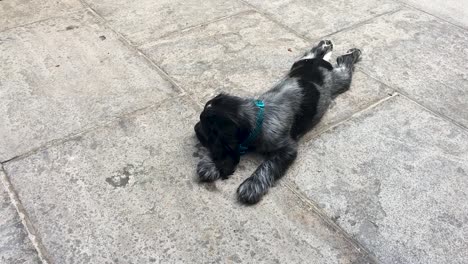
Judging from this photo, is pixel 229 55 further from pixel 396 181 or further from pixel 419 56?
pixel 396 181

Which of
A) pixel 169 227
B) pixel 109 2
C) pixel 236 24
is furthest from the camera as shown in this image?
pixel 109 2

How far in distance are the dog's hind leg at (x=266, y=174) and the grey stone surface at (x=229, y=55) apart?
1.10 meters

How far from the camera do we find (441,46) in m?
5.67

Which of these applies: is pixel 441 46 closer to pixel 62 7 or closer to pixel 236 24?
pixel 236 24

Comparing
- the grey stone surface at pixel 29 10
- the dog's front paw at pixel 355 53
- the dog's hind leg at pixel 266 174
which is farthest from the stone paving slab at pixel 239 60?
the grey stone surface at pixel 29 10

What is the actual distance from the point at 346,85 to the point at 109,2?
3.62 meters

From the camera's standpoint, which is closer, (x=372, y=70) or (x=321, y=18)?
(x=372, y=70)

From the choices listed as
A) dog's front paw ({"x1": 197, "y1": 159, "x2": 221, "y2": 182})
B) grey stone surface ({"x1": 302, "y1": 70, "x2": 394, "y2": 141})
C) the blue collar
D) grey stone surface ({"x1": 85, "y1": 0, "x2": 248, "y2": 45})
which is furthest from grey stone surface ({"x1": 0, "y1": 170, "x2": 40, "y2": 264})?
grey stone surface ({"x1": 85, "y1": 0, "x2": 248, "y2": 45})

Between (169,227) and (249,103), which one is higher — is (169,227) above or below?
below

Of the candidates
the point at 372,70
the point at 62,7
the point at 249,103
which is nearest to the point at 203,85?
the point at 249,103

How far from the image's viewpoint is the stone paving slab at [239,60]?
15.6ft

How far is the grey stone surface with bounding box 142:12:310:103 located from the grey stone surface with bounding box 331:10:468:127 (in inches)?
30.3

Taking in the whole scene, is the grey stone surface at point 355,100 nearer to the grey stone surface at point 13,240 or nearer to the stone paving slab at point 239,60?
the stone paving slab at point 239,60

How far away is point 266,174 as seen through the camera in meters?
3.66
